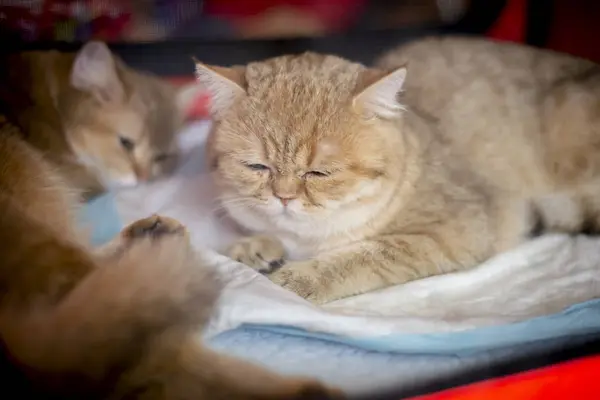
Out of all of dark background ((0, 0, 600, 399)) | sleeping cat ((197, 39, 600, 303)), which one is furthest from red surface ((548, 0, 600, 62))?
sleeping cat ((197, 39, 600, 303))

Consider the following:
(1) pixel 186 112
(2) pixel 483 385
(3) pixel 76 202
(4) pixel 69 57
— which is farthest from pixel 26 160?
(2) pixel 483 385

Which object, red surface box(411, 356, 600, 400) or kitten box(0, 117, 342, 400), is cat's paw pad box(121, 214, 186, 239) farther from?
red surface box(411, 356, 600, 400)

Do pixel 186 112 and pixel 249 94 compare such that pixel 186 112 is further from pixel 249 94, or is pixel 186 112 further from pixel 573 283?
pixel 573 283

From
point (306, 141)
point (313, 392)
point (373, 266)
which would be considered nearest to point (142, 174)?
point (306, 141)

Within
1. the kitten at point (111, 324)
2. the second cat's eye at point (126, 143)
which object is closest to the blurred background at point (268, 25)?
the second cat's eye at point (126, 143)

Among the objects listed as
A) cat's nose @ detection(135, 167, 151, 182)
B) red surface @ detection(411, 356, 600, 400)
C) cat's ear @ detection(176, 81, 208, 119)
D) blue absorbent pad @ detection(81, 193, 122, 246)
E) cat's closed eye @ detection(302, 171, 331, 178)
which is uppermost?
cat's ear @ detection(176, 81, 208, 119)

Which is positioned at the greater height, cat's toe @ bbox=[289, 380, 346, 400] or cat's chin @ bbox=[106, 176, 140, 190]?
cat's chin @ bbox=[106, 176, 140, 190]

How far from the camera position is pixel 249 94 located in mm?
1176

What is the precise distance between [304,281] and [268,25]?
69cm

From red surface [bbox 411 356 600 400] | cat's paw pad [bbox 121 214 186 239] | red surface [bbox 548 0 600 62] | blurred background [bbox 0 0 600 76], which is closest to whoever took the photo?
red surface [bbox 411 356 600 400]

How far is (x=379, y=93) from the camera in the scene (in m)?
1.12

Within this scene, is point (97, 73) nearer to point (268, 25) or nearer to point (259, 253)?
point (268, 25)

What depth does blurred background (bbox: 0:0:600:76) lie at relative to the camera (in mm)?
1252

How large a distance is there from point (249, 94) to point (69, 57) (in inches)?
15.9
